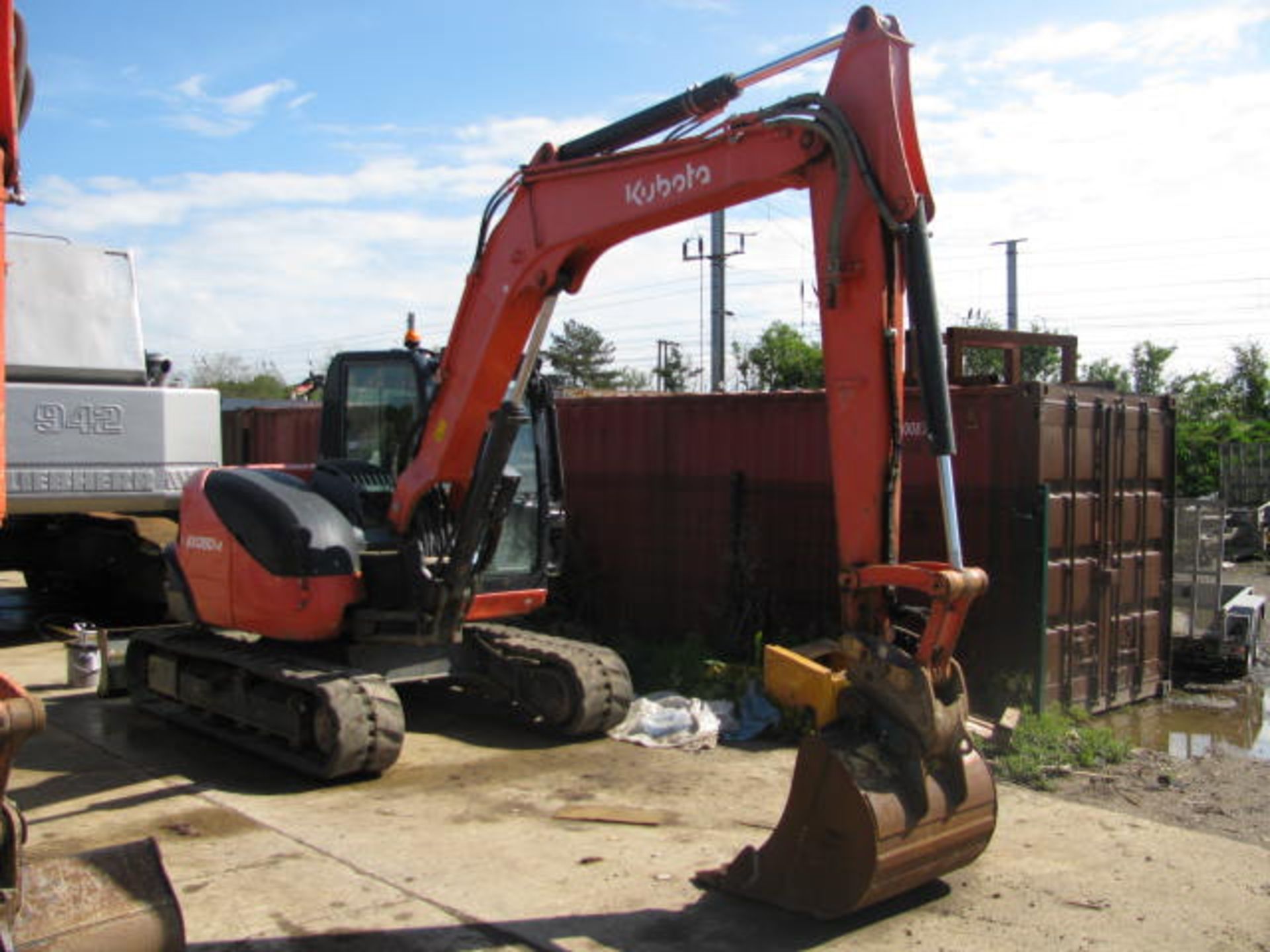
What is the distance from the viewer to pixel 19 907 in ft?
10.5

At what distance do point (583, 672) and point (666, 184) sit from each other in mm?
3253

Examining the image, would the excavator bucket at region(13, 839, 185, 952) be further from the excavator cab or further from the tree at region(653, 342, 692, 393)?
the tree at region(653, 342, 692, 393)

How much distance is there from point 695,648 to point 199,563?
3.86 meters

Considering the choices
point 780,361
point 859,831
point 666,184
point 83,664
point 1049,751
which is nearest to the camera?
point 859,831

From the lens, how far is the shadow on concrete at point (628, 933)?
4.64 metres

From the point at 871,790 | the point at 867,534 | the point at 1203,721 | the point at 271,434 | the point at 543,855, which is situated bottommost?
the point at 1203,721

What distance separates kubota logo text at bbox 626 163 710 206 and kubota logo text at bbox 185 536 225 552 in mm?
3405

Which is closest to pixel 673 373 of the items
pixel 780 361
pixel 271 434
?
pixel 780 361

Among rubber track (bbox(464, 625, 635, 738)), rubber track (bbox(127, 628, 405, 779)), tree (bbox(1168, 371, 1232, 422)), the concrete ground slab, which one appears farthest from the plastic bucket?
tree (bbox(1168, 371, 1232, 422))

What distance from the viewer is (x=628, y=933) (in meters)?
4.80

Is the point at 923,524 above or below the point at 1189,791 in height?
above

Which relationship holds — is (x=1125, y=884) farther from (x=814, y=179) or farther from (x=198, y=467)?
(x=198, y=467)

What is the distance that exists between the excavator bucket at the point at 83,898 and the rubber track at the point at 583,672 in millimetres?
4160

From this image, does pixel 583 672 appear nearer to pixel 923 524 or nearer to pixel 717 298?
pixel 923 524
